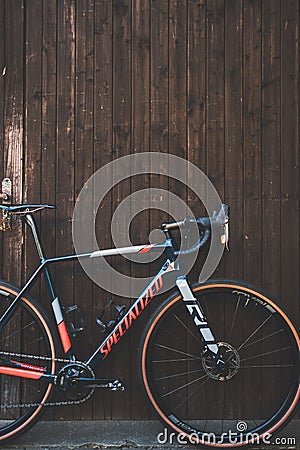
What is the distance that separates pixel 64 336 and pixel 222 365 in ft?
2.93

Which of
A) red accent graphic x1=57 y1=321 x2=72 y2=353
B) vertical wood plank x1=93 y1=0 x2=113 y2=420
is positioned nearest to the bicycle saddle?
vertical wood plank x1=93 y1=0 x2=113 y2=420

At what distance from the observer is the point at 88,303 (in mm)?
4309

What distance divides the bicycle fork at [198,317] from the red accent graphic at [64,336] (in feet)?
2.23

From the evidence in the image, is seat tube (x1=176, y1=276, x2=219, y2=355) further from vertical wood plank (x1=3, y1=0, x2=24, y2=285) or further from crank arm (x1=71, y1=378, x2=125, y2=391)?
vertical wood plank (x1=3, y1=0, x2=24, y2=285)

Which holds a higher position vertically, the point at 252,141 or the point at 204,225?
the point at 252,141

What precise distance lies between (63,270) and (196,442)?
1.25 metres

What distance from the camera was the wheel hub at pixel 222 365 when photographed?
3.99 m

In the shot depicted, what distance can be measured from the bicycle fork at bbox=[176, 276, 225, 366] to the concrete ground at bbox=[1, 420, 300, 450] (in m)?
0.55

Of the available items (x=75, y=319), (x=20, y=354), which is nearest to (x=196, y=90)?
(x=75, y=319)

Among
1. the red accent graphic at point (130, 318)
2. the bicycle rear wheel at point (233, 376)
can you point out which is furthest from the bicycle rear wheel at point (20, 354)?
the bicycle rear wheel at point (233, 376)

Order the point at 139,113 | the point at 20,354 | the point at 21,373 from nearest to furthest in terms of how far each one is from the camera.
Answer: the point at 21,373 → the point at 20,354 → the point at 139,113

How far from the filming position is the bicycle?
398 centimetres

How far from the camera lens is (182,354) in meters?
4.30

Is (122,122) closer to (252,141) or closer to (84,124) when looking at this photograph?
(84,124)
